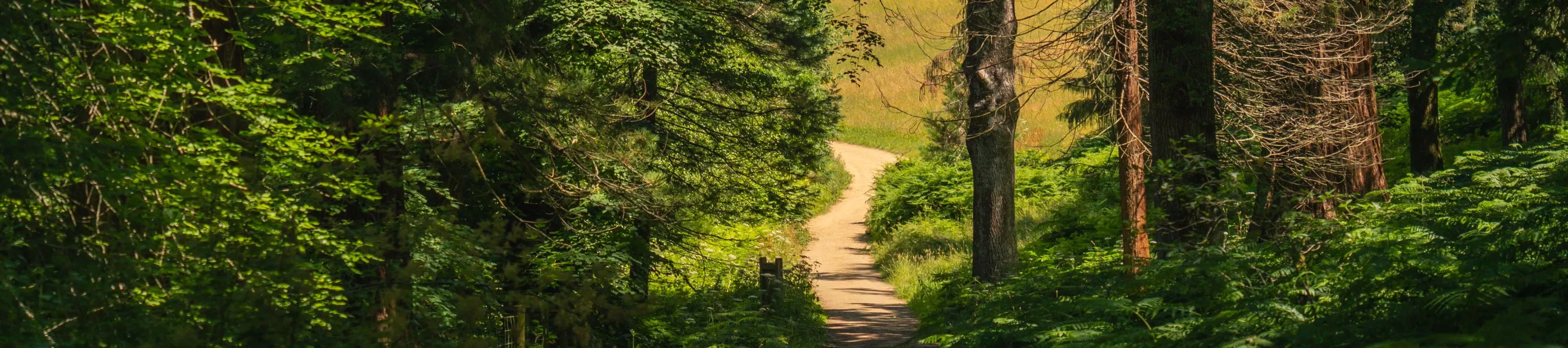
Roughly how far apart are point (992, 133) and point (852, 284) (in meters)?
7.28

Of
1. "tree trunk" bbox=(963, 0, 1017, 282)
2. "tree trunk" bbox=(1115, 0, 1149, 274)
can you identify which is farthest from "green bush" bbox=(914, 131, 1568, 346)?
"tree trunk" bbox=(963, 0, 1017, 282)

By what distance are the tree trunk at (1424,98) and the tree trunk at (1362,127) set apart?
1414 millimetres

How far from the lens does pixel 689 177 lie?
15.2 meters

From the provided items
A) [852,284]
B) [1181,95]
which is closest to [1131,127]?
[1181,95]

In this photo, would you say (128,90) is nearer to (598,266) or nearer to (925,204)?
(598,266)

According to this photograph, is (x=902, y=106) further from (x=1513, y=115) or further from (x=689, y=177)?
(x=689, y=177)

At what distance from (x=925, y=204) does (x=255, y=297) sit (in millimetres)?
23191

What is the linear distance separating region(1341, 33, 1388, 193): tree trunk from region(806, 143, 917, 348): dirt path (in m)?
5.68

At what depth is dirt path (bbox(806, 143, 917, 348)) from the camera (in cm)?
1348

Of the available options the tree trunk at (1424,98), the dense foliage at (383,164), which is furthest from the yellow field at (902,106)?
the dense foliage at (383,164)

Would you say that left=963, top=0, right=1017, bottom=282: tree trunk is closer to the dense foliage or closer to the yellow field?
the dense foliage

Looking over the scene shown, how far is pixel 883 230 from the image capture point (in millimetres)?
26641

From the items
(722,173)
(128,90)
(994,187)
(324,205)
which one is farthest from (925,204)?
(128,90)

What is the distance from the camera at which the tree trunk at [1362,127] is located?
1188 cm
